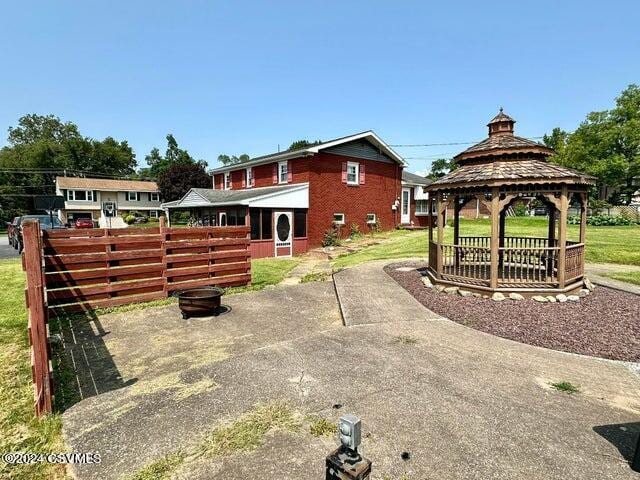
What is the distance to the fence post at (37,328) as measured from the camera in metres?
4.04

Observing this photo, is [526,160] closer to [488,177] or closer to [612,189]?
[488,177]

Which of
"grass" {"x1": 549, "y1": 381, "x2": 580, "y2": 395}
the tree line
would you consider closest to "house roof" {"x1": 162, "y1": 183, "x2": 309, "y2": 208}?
"grass" {"x1": 549, "y1": 381, "x2": 580, "y2": 395}

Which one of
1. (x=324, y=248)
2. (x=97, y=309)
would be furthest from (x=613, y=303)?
(x=324, y=248)

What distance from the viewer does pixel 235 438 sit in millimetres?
3600

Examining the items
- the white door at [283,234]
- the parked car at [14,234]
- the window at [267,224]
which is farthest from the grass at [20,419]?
the parked car at [14,234]

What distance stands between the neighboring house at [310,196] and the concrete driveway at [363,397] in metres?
12.6

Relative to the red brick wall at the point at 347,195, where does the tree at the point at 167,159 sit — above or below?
above

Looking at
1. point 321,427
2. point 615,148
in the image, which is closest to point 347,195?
point 321,427

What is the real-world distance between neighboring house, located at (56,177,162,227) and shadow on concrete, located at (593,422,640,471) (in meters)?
51.2

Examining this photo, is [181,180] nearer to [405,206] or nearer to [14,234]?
[14,234]

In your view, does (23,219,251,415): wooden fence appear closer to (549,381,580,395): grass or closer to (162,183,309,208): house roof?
(162,183,309,208): house roof

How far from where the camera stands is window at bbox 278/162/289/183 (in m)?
23.5

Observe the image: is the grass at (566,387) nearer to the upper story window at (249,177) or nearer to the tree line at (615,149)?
the upper story window at (249,177)

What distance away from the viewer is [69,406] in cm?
432
